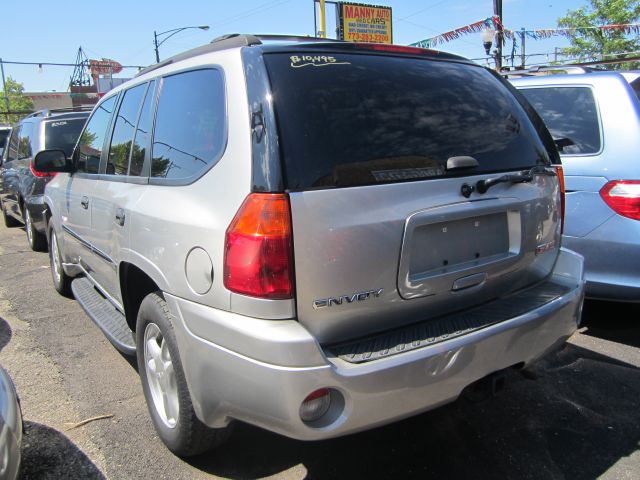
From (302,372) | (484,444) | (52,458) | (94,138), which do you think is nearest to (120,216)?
(52,458)

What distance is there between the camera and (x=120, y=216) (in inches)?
115

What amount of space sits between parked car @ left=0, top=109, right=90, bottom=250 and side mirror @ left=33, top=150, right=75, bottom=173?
2740mm

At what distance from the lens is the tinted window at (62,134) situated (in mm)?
7152

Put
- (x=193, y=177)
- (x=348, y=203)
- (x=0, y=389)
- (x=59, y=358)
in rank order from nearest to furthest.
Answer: (x=348, y=203)
(x=0, y=389)
(x=193, y=177)
(x=59, y=358)

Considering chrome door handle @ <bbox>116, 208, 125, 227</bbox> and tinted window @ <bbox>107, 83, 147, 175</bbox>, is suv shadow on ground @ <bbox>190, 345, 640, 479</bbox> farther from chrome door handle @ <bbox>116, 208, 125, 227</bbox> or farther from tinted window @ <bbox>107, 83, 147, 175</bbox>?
tinted window @ <bbox>107, 83, 147, 175</bbox>

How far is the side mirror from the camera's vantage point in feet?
13.6

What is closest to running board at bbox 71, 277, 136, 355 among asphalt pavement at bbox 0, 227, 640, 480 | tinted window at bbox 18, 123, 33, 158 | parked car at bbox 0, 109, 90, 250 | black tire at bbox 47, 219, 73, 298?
asphalt pavement at bbox 0, 227, 640, 480

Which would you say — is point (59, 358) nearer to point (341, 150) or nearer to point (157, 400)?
point (157, 400)

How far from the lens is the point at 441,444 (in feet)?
8.99

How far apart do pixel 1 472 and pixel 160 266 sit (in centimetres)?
97

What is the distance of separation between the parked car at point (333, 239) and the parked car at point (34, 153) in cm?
492

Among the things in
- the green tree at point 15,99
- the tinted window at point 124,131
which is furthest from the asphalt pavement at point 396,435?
the green tree at point 15,99

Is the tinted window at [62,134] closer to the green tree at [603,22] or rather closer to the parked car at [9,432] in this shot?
the parked car at [9,432]

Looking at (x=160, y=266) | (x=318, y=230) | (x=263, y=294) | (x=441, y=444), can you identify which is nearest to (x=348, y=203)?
(x=318, y=230)
